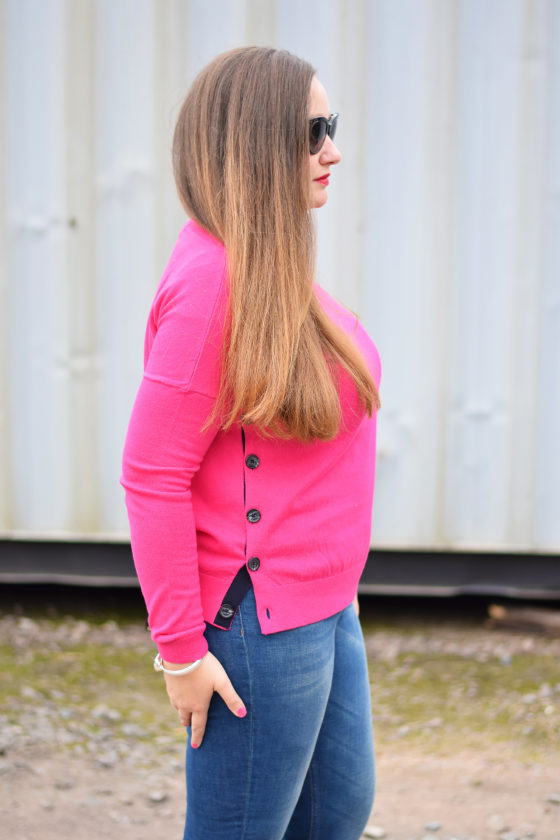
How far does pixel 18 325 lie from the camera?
361 centimetres

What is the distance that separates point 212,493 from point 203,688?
32 cm

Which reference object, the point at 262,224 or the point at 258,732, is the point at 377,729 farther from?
the point at 262,224

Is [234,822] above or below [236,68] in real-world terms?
below

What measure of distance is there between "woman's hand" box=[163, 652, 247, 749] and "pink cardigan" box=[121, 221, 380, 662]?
0.11 ft

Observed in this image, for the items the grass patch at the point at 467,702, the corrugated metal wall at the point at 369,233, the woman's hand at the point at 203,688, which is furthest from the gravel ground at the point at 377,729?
the woman's hand at the point at 203,688

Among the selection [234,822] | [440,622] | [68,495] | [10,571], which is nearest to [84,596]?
[10,571]

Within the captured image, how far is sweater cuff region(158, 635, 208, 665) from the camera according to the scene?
133 centimetres

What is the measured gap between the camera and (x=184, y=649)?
4.38 ft

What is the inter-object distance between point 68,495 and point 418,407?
158cm

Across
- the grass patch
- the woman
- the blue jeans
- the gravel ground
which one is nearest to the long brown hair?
the woman

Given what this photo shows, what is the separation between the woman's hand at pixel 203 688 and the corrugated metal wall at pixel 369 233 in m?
2.30

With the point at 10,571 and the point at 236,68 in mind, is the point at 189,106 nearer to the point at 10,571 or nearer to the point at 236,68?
the point at 236,68

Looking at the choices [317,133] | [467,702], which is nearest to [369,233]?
[467,702]

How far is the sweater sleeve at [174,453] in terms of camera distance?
1.30 metres
